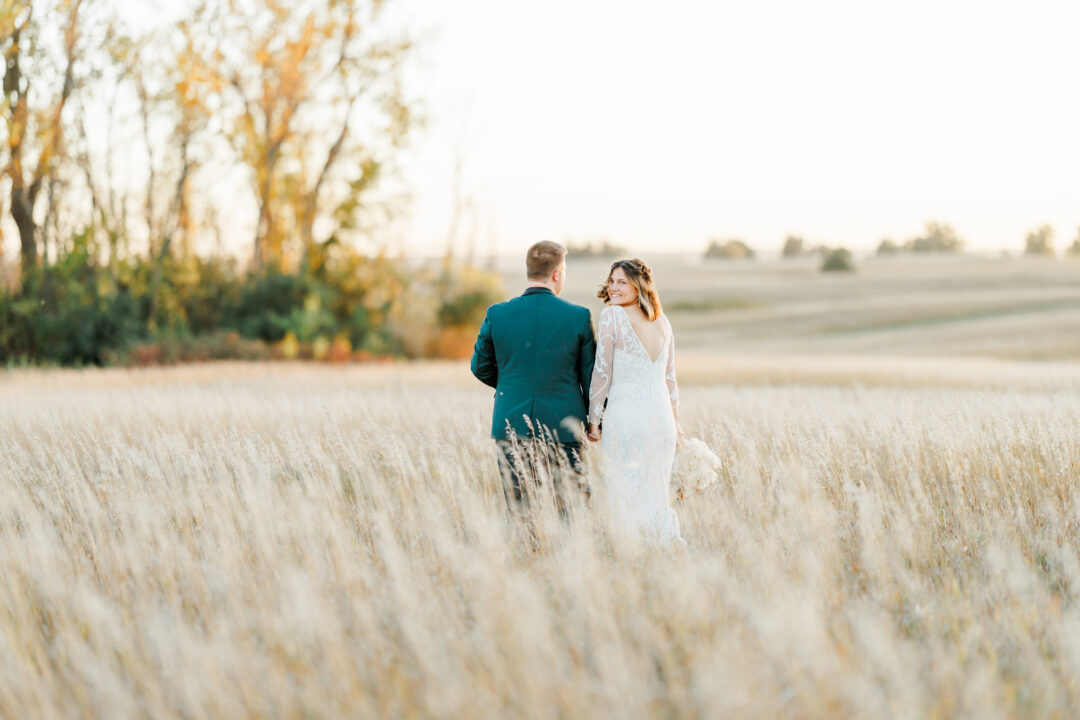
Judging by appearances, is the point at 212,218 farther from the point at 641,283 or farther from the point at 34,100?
the point at 641,283

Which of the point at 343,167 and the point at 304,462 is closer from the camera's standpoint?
the point at 304,462

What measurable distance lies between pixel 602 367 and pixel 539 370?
0.41m

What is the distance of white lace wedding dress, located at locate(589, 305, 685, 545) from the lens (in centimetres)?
554

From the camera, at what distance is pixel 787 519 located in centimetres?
539

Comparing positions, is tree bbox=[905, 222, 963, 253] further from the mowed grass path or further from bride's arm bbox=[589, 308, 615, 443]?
bride's arm bbox=[589, 308, 615, 443]

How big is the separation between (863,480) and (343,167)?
73.6ft

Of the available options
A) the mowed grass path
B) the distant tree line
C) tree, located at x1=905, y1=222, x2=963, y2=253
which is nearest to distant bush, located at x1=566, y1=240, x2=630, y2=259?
the mowed grass path

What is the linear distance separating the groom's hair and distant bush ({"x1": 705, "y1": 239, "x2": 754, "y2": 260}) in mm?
92631

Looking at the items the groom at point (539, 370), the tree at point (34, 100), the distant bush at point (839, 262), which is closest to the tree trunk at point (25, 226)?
the tree at point (34, 100)

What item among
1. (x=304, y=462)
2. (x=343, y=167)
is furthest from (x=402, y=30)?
(x=304, y=462)

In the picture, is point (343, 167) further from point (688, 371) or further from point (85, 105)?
point (688, 371)

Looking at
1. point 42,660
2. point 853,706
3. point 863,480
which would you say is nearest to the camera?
point 853,706

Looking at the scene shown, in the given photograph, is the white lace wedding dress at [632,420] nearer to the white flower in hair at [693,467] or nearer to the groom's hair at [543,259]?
the white flower in hair at [693,467]

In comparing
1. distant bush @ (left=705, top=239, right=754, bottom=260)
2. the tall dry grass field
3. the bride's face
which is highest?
distant bush @ (left=705, top=239, right=754, bottom=260)
